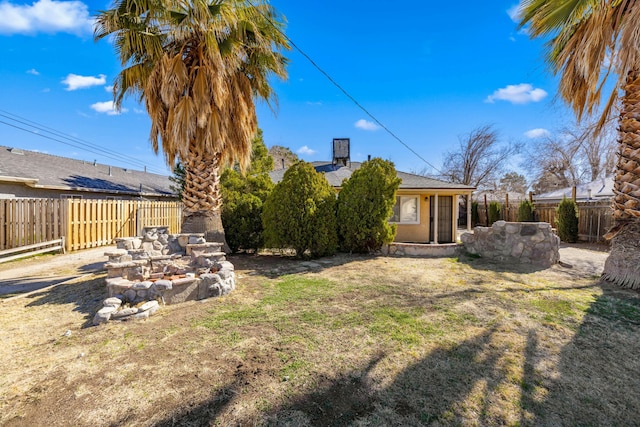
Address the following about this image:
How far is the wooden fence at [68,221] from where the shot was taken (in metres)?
8.70

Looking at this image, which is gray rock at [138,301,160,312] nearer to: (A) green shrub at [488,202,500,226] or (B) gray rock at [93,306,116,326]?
(B) gray rock at [93,306,116,326]

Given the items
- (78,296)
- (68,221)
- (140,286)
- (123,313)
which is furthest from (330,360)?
(68,221)

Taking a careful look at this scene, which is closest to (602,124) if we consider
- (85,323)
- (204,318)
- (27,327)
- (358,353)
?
(358,353)

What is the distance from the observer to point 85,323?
3.79 m

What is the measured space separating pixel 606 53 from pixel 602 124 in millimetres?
1466

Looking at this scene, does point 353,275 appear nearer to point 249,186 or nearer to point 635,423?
point 635,423

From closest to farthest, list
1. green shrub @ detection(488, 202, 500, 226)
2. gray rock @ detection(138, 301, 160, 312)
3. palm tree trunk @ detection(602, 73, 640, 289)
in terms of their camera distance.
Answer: gray rock @ detection(138, 301, 160, 312) < palm tree trunk @ detection(602, 73, 640, 289) < green shrub @ detection(488, 202, 500, 226)

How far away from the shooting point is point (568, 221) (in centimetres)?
1301

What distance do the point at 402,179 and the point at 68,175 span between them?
17.6m

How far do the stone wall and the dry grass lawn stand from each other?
2596 mm

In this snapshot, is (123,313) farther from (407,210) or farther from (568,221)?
(568,221)

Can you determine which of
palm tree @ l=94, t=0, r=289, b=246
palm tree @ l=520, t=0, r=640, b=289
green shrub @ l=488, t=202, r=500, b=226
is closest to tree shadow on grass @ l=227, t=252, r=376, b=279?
palm tree @ l=94, t=0, r=289, b=246

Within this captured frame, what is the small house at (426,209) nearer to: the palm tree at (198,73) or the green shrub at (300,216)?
the green shrub at (300,216)

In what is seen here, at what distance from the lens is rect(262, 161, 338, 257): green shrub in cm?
774
